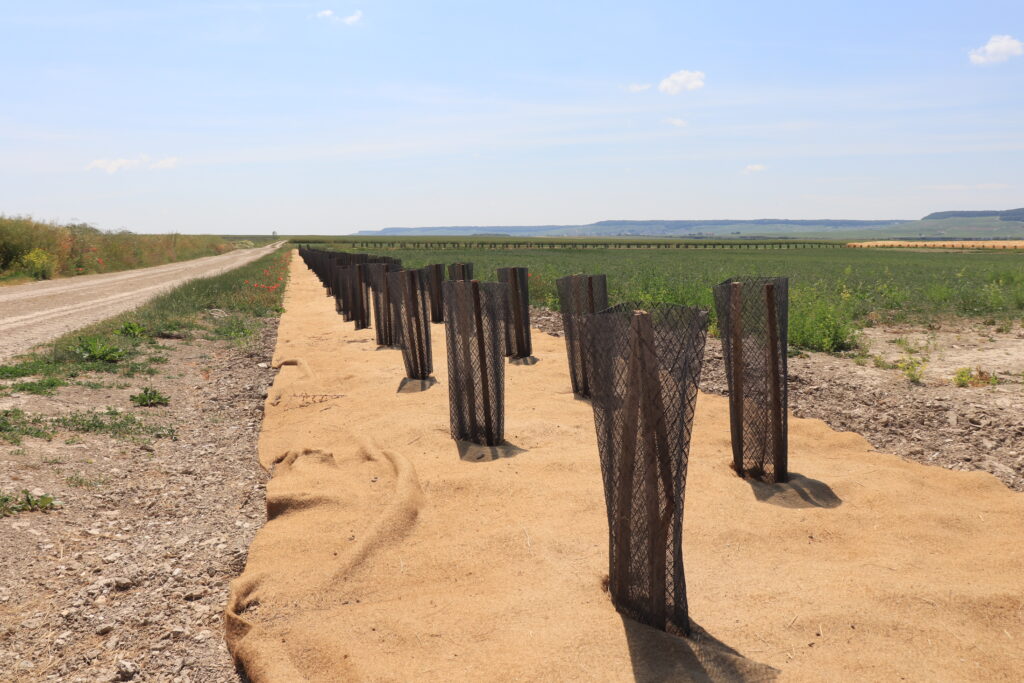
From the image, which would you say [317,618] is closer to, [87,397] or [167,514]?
[167,514]

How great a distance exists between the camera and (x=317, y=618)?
329 centimetres

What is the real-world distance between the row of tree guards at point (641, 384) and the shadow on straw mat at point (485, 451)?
0.07m

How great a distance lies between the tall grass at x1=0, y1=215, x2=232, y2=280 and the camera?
26.4 metres

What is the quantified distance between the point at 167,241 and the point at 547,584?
54179mm

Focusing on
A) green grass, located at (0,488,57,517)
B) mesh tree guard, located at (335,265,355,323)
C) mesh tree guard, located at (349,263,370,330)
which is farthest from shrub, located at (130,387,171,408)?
mesh tree guard, located at (335,265,355,323)

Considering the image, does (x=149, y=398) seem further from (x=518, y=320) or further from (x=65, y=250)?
(x=65, y=250)

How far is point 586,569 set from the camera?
3.67m

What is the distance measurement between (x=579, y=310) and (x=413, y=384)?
1.99 meters

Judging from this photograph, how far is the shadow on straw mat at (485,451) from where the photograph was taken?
5.52 m

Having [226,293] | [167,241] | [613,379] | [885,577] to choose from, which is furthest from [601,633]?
[167,241]

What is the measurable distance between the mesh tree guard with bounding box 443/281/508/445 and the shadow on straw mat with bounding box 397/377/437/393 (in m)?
1.91

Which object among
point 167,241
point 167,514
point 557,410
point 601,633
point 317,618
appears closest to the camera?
point 601,633

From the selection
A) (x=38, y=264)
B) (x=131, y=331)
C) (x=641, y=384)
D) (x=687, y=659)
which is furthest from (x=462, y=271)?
(x=38, y=264)

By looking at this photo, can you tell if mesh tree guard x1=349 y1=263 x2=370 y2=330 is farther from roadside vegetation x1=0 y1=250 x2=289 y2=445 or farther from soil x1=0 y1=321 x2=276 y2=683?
soil x1=0 y1=321 x2=276 y2=683
